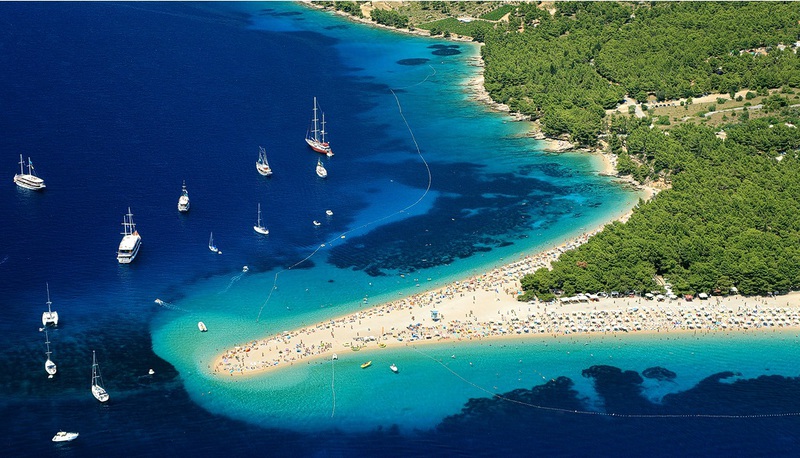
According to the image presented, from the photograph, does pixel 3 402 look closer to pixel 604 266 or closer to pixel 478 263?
pixel 478 263

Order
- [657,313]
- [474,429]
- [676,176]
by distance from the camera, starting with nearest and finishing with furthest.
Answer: [474,429] < [657,313] < [676,176]

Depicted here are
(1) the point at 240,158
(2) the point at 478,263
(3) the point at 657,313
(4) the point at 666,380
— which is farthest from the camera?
(1) the point at 240,158

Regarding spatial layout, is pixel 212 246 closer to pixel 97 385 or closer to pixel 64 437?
pixel 97 385

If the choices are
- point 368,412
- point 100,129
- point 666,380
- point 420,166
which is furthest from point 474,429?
point 100,129

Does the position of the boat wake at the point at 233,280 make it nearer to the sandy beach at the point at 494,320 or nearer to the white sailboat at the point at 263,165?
the sandy beach at the point at 494,320

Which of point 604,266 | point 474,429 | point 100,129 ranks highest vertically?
point 100,129

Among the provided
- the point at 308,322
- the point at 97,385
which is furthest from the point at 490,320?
the point at 97,385

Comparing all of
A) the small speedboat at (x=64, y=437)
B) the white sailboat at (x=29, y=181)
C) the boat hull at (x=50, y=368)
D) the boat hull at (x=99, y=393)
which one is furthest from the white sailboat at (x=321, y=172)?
the small speedboat at (x=64, y=437)
